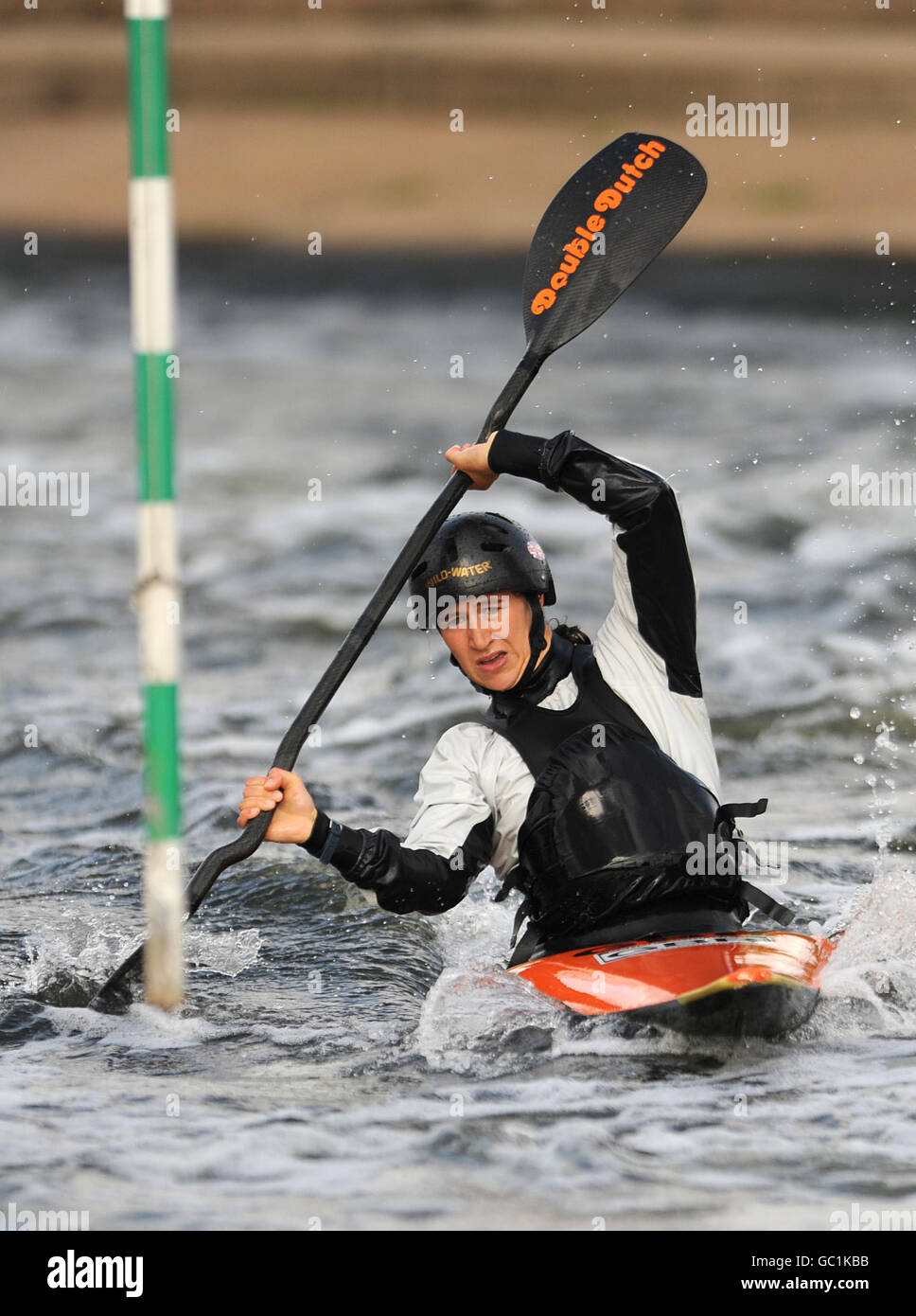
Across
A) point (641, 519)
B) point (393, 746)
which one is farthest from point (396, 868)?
point (393, 746)

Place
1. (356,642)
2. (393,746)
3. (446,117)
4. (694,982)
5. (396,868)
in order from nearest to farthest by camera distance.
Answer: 1. (694,982)
2. (396,868)
3. (356,642)
4. (393,746)
5. (446,117)

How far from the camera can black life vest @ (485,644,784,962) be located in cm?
364

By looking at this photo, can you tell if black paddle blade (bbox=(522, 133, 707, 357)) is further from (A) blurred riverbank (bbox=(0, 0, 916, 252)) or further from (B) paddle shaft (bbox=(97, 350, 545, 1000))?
(A) blurred riverbank (bbox=(0, 0, 916, 252))

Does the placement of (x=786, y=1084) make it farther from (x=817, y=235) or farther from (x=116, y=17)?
(x=116, y=17)

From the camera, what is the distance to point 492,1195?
3012mm

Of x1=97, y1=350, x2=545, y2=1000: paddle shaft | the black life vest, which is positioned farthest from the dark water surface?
x1=97, y1=350, x2=545, y2=1000: paddle shaft

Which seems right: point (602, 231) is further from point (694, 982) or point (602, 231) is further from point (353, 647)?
point (694, 982)

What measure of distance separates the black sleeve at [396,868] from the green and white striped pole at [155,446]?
0.34 metres

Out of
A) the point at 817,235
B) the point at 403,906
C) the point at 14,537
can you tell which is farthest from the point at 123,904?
the point at 817,235

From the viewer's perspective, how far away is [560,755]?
3.71 m

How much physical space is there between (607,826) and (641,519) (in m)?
0.63

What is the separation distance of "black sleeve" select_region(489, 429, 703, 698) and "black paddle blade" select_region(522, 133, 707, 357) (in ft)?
1.78

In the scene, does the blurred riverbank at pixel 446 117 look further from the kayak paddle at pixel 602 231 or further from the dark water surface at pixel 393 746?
the kayak paddle at pixel 602 231

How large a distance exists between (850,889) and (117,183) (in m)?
11.4
